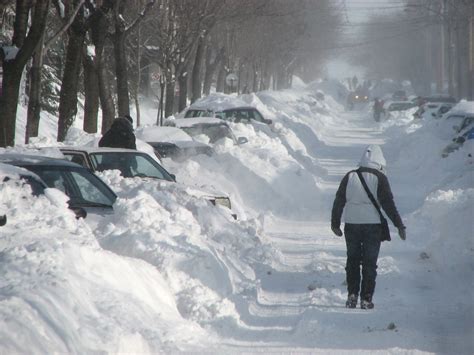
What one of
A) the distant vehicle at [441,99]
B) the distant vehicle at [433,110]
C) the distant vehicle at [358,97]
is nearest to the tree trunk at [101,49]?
the distant vehicle at [433,110]

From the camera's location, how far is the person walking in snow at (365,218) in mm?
10047

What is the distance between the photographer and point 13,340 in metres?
5.99

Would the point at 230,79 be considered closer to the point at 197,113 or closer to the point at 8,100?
the point at 197,113

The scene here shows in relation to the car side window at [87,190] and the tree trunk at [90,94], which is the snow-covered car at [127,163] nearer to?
the car side window at [87,190]

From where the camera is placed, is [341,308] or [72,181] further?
[72,181]

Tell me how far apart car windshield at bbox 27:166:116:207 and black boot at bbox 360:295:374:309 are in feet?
9.85

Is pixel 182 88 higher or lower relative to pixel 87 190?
higher

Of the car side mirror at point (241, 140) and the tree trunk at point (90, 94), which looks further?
the tree trunk at point (90, 94)

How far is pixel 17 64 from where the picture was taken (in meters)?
16.8

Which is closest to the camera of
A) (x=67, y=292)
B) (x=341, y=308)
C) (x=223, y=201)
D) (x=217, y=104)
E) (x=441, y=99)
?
(x=67, y=292)

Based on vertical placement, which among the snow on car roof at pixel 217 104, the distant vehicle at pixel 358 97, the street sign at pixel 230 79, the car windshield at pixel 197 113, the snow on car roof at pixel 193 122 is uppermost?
the distant vehicle at pixel 358 97

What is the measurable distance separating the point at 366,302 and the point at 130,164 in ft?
18.7

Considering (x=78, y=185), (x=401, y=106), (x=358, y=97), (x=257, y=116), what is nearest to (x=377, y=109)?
(x=401, y=106)

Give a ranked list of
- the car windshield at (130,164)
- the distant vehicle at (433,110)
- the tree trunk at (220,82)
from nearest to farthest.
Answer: the car windshield at (130,164), the distant vehicle at (433,110), the tree trunk at (220,82)
